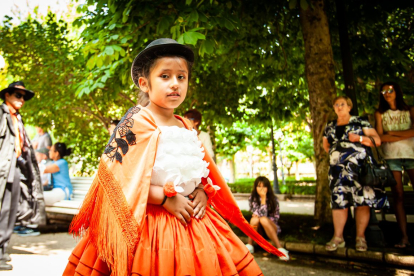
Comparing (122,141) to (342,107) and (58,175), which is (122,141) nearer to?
(342,107)

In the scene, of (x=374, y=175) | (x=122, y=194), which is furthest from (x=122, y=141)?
(x=374, y=175)

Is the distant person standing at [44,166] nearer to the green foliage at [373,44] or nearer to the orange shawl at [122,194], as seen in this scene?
the orange shawl at [122,194]

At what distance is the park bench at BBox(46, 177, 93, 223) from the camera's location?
22.0 ft

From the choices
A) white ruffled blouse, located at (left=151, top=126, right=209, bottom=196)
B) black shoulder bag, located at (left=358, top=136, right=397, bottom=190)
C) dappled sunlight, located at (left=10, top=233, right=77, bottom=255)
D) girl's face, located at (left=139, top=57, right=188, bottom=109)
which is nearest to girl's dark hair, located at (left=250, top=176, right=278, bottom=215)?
black shoulder bag, located at (left=358, top=136, right=397, bottom=190)

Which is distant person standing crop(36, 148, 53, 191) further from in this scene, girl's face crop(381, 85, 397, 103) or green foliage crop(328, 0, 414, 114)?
green foliage crop(328, 0, 414, 114)

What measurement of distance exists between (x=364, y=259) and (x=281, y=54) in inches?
192

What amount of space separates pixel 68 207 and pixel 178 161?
577 centimetres

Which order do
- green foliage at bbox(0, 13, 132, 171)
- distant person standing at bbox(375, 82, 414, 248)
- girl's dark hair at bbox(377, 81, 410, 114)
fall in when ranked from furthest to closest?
green foliage at bbox(0, 13, 132, 171), girl's dark hair at bbox(377, 81, 410, 114), distant person standing at bbox(375, 82, 414, 248)

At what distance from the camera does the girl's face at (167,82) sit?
1.85 meters

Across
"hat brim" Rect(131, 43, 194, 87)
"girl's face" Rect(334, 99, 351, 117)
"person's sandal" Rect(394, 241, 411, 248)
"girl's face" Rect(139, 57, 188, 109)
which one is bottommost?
"person's sandal" Rect(394, 241, 411, 248)

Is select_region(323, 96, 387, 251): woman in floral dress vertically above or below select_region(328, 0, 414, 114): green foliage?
below

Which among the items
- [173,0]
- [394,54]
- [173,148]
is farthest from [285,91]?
[173,148]

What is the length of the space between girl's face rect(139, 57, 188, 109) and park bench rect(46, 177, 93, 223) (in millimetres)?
4799

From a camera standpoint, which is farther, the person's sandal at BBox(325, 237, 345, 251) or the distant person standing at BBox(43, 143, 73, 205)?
the distant person standing at BBox(43, 143, 73, 205)
